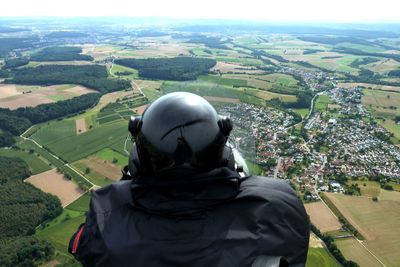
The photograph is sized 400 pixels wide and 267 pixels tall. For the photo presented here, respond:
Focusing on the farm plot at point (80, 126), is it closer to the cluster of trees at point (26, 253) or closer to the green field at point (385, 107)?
the cluster of trees at point (26, 253)

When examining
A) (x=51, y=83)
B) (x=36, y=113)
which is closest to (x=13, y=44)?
(x=51, y=83)

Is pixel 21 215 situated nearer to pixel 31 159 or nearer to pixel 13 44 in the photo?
pixel 31 159

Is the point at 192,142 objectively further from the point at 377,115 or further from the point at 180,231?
the point at 377,115

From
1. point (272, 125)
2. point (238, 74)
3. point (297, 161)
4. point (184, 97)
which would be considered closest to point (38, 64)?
point (238, 74)

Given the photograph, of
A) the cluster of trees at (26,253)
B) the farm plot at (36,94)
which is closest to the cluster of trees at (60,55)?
the farm plot at (36,94)

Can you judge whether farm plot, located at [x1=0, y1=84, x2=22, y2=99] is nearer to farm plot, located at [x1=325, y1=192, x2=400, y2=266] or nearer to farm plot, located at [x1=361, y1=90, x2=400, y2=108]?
farm plot, located at [x1=325, y1=192, x2=400, y2=266]
